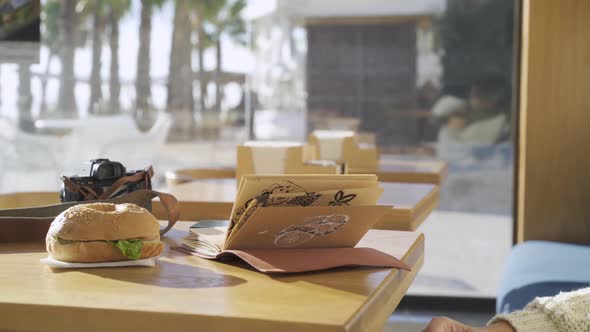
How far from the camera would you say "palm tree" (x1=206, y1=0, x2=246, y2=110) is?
174 inches

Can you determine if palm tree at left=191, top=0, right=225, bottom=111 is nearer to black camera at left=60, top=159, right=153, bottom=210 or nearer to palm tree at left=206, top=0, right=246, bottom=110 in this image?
palm tree at left=206, top=0, right=246, bottom=110

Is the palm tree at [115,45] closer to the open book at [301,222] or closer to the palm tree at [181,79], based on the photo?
the palm tree at [181,79]

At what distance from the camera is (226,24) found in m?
4.43

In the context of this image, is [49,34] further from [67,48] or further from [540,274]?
[540,274]

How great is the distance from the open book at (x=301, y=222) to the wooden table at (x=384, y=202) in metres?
0.60

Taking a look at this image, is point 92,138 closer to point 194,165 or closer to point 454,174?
point 194,165

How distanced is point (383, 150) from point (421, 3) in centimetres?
78

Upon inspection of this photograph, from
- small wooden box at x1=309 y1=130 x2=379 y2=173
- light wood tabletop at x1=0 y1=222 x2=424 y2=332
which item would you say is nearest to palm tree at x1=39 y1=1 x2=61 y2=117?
small wooden box at x1=309 y1=130 x2=379 y2=173

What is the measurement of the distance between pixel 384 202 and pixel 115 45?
2830mm

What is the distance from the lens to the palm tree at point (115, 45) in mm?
4457

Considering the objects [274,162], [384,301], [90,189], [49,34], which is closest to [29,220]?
[90,189]

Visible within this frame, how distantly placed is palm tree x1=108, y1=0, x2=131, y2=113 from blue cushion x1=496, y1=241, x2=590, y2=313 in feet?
7.78

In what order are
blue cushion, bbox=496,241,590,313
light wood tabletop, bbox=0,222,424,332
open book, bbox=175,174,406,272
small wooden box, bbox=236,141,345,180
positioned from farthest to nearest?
blue cushion, bbox=496,241,590,313 < small wooden box, bbox=236,141,345,180 < open book, bbox=175,174,406,272 < light wood tabletop, bbox=0,222,424,332

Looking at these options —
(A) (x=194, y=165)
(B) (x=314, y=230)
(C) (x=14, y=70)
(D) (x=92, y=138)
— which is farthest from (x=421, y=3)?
(B) (x=314, y=230)
